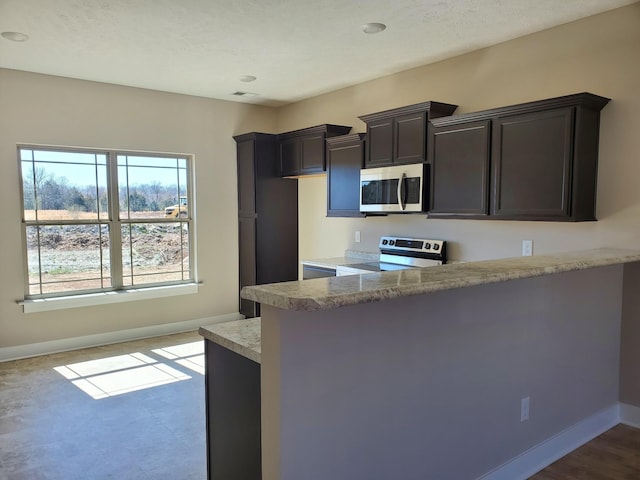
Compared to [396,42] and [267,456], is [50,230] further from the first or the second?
[267,456]

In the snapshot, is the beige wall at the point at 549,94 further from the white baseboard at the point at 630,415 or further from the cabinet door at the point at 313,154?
the white baseboard at the point at 630,415

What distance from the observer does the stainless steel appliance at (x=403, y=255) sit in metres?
4.10

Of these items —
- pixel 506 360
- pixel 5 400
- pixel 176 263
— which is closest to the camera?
pixel 506 360

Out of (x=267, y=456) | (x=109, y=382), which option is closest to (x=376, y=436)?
(x=267, y=456)

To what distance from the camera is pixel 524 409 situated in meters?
2.43

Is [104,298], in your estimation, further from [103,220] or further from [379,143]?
[379,143]

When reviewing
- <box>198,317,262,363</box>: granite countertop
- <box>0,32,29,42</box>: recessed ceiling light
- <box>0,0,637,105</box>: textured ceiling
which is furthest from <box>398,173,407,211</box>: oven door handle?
<box>0,32,29,42</box>: recessed ceiling light

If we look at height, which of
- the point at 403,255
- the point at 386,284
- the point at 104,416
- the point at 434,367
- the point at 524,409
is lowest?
the point at 104,416

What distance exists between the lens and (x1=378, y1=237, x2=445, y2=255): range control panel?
411 centimetres

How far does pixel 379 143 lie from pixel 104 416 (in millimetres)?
3099

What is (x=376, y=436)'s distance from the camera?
5.86 feet

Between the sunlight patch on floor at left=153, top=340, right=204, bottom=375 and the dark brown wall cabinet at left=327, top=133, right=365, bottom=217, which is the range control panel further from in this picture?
the sunlight patch on floor at left=153, top=340, right=204, bottom=375

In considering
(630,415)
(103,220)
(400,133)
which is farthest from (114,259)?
(630,415)

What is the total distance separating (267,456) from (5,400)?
9.85ft
